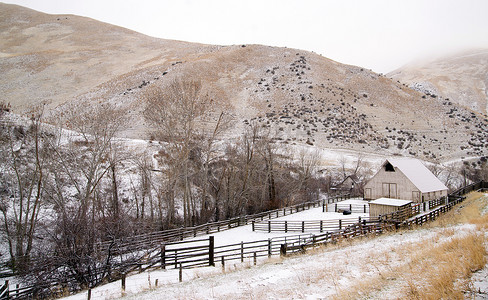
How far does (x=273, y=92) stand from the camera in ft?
230

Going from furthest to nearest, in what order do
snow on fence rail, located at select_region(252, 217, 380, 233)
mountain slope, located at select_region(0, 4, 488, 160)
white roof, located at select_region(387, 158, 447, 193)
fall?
mountain slope, located at select_region(0, 4, 488, 160) → white roof, located at select_region(387, 158, 447, 193) → snow on fence rail, located at select_region(252, 217, 380, 233)

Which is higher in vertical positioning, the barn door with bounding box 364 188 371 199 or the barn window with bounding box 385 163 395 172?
the barn window with bounding box 385 163 395 172

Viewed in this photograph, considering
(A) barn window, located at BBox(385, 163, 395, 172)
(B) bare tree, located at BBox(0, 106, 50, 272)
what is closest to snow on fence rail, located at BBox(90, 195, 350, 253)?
(B) bare tree, located at BBox(0, 106, 50, 272)

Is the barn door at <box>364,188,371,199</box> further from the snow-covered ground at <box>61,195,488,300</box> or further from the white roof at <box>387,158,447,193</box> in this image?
the snow-covered ground at <box>61,195,488,300</box>

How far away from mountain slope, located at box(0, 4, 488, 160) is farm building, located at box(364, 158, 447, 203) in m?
17.5

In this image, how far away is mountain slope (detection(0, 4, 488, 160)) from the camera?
54.9m

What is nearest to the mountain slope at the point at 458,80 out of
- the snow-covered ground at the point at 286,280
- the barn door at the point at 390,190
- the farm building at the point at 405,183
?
the farm building at the point at 405,183

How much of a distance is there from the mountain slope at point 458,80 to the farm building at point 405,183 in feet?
283

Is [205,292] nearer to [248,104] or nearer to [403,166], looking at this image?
[403,166]

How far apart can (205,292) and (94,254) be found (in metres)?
8.24

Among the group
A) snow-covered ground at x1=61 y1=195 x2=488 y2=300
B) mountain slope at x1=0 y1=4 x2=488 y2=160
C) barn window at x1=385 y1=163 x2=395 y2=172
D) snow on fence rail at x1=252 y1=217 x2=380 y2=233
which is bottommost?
snow on fence rail at x1=252 y1=217 x2=380 y2=233

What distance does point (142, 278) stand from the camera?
12297 millimetres

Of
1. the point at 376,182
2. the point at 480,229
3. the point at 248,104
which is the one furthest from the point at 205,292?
the point at 248,104

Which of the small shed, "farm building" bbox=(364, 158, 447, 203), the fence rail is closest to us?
the fence rail
